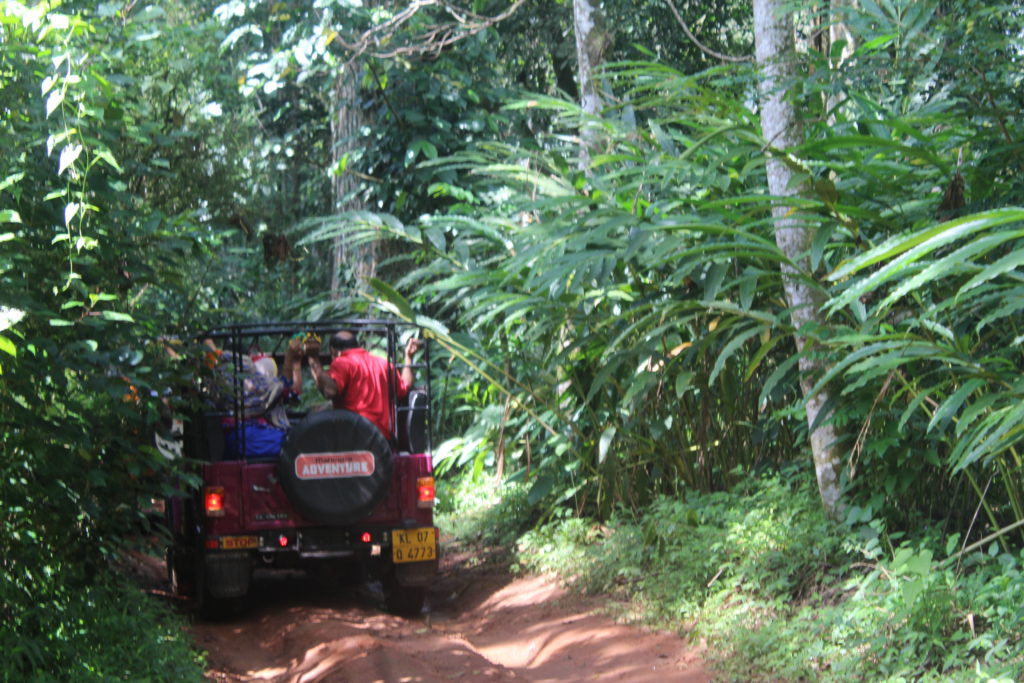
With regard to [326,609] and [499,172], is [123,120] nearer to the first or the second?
[499,172]

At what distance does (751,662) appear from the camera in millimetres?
5746

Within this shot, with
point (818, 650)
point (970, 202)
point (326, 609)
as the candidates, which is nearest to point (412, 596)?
point (326, 609)

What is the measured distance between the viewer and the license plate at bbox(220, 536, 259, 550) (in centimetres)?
779

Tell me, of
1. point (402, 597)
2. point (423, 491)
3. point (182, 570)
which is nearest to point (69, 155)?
point (423, 491)

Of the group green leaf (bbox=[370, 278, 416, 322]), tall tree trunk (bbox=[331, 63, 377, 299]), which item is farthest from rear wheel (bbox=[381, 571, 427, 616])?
tall tree trunk (bbox=[331, 63, 377, 299])

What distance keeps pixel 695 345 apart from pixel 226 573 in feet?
12.1

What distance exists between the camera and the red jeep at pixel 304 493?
25.4 ft

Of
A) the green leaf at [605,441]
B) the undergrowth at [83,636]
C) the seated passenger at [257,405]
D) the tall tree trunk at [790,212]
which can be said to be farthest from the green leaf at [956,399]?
the seated passenger at [257,405]

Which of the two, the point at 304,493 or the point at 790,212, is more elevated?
the point at 790,212

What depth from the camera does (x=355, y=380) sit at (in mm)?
8391

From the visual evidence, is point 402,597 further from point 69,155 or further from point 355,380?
point 69,155

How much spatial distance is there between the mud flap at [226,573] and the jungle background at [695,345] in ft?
2.61

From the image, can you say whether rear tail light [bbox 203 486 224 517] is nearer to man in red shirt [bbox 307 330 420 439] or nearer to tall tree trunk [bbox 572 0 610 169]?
man in red shirt [bbox 307 330 420 439]

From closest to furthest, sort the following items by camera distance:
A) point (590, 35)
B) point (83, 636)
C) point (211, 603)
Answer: point (83, 636) < point (211, 603) < point (590, 35)
